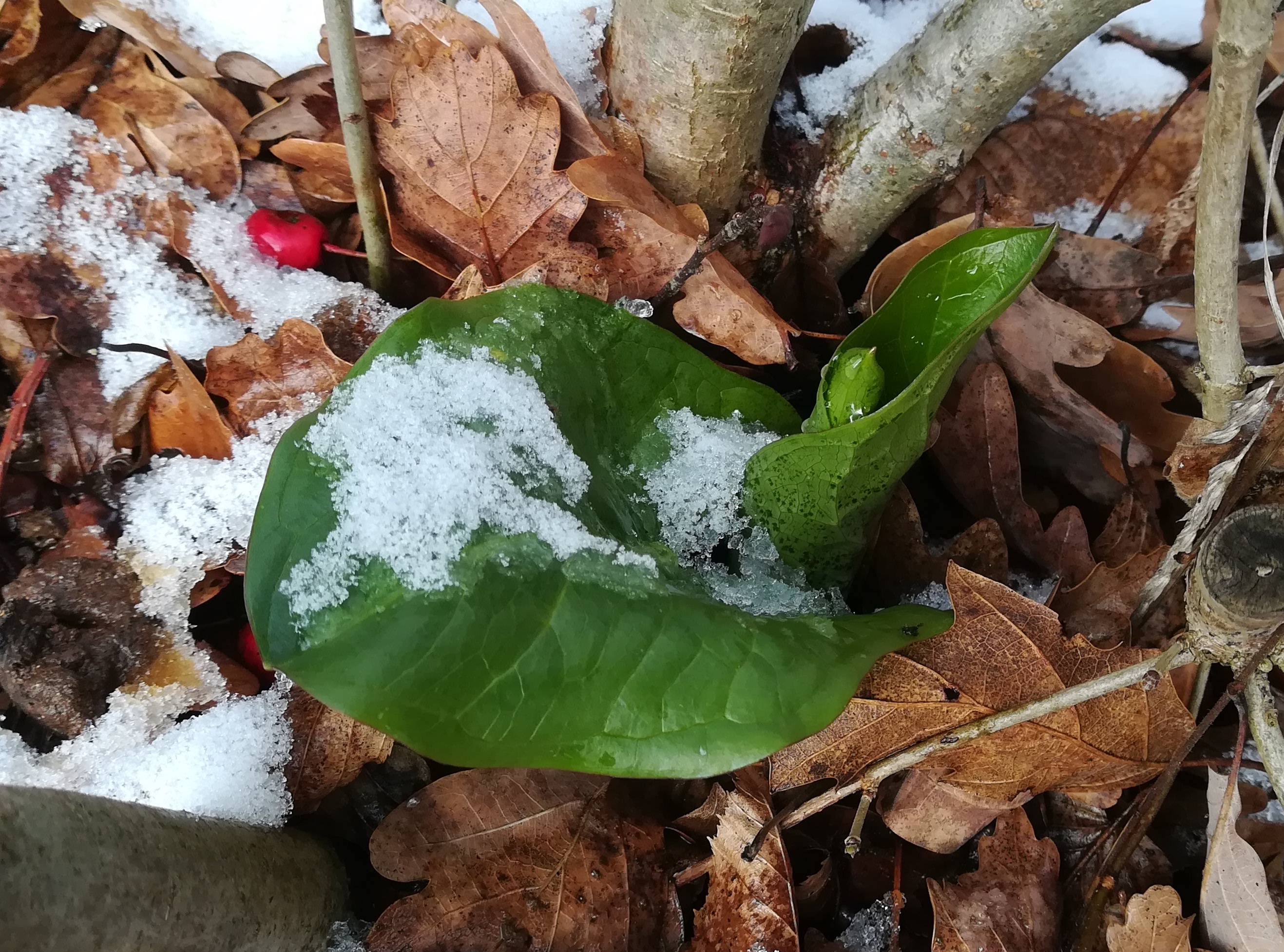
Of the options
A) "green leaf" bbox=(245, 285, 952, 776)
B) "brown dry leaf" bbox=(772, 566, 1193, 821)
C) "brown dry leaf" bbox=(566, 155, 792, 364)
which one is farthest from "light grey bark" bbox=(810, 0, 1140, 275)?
"green leaf" bbox=(245, 285, 952, 776)

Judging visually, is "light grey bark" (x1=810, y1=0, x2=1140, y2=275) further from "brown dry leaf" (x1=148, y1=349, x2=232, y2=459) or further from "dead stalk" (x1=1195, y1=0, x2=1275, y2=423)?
"brown dry leaf" (x1=148, y1=349, x2=232, y2=459)

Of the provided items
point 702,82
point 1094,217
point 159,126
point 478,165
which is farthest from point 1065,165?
point 159,126

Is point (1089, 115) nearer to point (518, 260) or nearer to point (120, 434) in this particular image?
point (518, 260)

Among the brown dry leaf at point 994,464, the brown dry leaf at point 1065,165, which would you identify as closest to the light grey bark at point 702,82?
the brown dry leaf at point 1065,165

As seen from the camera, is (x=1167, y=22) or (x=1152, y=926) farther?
(x=1167, y=22)

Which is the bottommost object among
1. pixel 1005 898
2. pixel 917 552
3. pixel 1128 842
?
pixel 1005 898

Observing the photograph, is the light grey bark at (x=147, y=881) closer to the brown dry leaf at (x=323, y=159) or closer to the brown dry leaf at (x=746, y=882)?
the brown dry leaf at (x=746, y=882)

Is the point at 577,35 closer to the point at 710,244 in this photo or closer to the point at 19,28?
the point at 710,244
